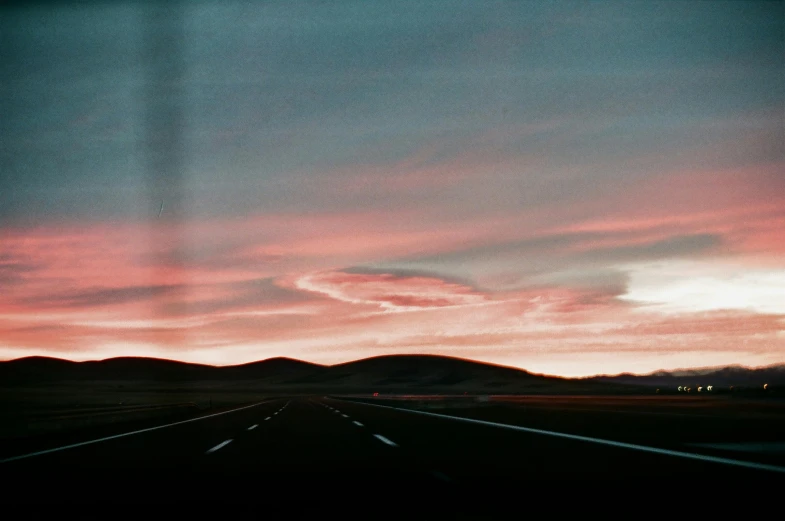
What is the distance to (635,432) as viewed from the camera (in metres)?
19.8

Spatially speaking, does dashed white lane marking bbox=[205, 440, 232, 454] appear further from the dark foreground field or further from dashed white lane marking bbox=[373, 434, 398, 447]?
dashed white lane marking bbox=[373, 434, 398, 447]

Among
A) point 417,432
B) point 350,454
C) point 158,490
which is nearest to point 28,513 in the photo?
point 158,490

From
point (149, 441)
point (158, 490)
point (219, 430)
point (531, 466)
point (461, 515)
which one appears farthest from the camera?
point (219, 430)

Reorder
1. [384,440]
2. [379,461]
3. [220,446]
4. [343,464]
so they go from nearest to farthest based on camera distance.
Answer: [343,464], [379,461], [220,446], [384,440]

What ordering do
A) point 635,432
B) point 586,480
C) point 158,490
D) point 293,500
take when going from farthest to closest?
point 635,432 < point 586,480 < point 158,490 < point 293,500

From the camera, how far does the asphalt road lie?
1022 centimetres

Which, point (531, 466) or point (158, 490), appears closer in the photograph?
point (158, 490)

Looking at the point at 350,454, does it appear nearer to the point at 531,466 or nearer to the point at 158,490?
the point at 531,466

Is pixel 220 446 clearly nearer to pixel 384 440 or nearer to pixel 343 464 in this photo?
pixel 384 440

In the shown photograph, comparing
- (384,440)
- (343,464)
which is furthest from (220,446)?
(343,464)

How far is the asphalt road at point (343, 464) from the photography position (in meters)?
10.2

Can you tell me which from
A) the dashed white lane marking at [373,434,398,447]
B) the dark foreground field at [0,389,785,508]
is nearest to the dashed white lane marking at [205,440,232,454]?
the dark foreground field at [0,389,785,508]

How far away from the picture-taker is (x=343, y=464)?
12523 mm

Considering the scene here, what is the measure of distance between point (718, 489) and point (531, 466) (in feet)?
10.9
